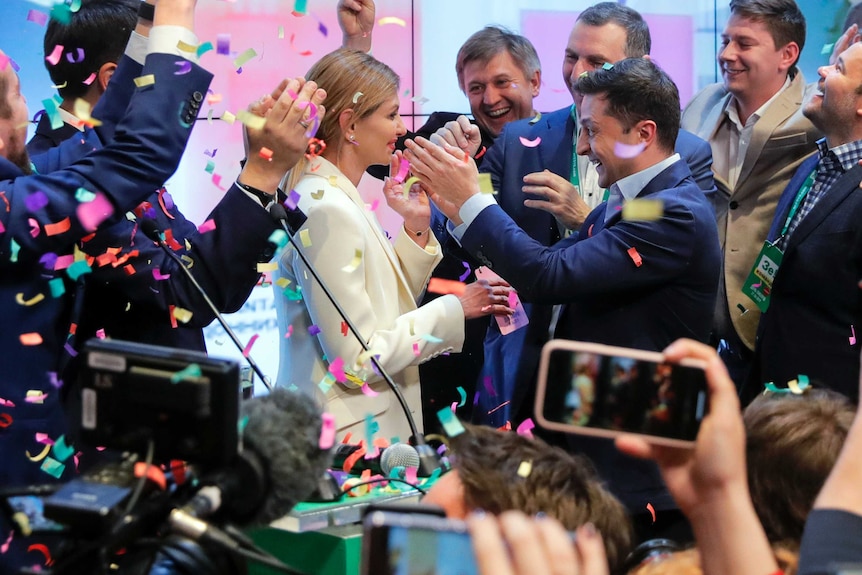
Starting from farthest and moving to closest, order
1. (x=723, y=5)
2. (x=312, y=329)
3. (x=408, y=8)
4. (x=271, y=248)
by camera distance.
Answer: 1. (x=723, y=5)
2. (x=408, y=8)
3. (x=312, y=329)
4. (x=271, y=248)

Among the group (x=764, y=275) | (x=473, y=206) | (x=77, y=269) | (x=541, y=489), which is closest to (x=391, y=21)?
(x=473, y=206)

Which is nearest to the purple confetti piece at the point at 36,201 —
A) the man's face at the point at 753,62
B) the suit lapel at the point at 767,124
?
the suit lapel at the point at 767,124

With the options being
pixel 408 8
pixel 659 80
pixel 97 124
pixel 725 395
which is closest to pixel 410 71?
pixel 408 8

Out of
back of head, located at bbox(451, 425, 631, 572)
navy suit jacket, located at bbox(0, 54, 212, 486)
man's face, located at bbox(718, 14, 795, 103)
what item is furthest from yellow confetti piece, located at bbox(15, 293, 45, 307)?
man's face, located at bbox(718, 14, 795, 103)

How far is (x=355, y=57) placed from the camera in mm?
2762

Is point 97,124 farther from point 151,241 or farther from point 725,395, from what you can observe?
point 725,395

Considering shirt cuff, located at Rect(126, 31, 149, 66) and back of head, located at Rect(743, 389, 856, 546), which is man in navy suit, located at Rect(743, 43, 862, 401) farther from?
shirt cuff, located at Rect(126, 31, 149, 66)

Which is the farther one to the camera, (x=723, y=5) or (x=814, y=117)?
(x=723, y=5)

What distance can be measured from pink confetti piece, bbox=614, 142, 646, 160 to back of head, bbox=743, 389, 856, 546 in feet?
4.24

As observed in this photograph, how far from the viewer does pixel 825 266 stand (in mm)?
2791

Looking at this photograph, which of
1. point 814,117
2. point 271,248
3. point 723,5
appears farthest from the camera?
point 723,5

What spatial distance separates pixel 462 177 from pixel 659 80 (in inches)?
22.6

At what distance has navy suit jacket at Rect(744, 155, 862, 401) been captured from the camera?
9.04 feet

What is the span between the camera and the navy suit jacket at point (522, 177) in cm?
292
